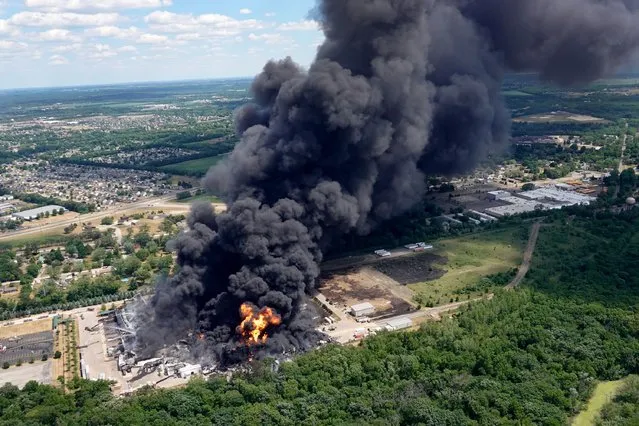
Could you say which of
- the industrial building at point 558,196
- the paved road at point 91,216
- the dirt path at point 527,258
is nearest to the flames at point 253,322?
the dirt path at point 527,258

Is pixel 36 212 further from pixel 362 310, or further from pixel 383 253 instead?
pixel 362 310

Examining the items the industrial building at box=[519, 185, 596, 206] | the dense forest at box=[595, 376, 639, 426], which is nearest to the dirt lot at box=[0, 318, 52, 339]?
the dense forest at box=[595, 376, 639, 426]

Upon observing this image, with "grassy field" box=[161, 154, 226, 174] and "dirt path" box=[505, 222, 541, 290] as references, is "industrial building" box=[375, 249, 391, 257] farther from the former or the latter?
"grassy field" box=[161, 154, 226, 174]

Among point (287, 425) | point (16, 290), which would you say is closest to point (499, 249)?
point (287, 425)

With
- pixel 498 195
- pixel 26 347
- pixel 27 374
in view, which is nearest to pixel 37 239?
pixel 26 347

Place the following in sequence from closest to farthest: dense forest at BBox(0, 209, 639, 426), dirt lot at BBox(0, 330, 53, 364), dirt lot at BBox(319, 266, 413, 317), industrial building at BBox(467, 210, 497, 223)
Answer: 1. dense forest at BBox(0, 209, 639, 426)
2. dirt lot at BBox(0, 330, 53, 364)
3. dirt lot at BBox(319, 266, 413, 317)
4. industrial building at BBox(467, 210, 497, 223)
